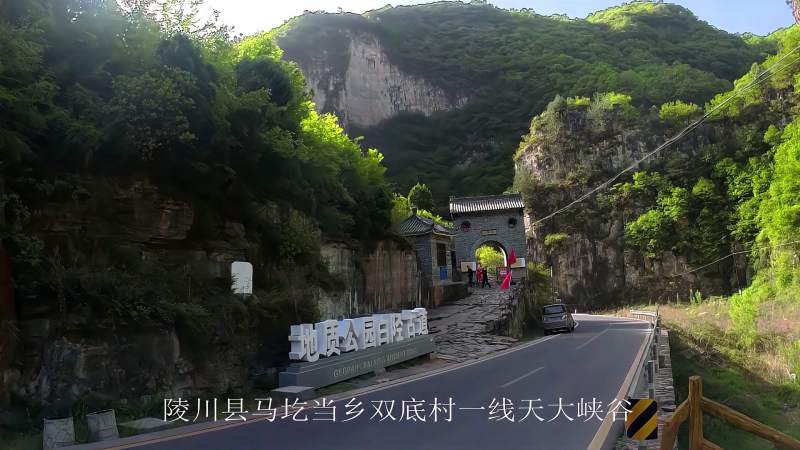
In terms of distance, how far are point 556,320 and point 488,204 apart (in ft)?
59.6

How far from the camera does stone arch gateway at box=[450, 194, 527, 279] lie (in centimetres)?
4181

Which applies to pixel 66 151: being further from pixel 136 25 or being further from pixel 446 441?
pixel 446 441

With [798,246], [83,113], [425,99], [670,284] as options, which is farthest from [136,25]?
[425,99]

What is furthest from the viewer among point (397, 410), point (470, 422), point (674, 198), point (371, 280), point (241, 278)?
point (674, 198)

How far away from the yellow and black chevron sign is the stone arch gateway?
119 ft

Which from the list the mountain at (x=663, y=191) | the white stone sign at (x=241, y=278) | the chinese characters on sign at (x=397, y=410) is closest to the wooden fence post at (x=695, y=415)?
the chinese characters on sign at (x=397, y=410)

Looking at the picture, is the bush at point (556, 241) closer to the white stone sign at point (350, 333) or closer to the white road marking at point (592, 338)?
the white road marking at point (592, 338)

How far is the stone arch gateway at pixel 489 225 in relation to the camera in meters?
41.8

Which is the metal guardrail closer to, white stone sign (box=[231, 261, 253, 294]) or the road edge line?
the road edge line

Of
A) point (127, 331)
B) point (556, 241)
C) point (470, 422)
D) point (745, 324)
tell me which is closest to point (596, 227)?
point (556, 241)

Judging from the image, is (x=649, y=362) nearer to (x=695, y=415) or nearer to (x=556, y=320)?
(x=695, y=415)

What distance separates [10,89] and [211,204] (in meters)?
4.59

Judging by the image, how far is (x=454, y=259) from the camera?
42.9 metres

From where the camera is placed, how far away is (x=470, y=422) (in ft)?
25.6
